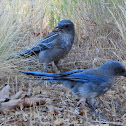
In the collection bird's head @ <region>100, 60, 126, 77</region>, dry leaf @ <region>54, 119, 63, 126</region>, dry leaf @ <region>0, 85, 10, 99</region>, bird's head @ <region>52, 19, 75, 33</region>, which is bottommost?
dry leaf @ <region>54, 119, 63, 126</region>

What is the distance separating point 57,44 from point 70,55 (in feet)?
2.50

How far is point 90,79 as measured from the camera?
324cm

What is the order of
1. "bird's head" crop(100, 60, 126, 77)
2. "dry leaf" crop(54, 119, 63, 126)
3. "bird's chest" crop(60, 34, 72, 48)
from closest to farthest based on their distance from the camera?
"dry leaf" crop(54, 119, 63, 126) < "bird's head" crop(100, 60, 126, 77) < "bird's chest" crop(60, 34, 72, 48)

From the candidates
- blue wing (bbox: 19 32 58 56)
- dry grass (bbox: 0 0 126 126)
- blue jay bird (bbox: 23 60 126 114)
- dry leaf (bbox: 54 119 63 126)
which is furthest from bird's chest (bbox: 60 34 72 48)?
dry leaf (bbox: 54 119 63 126)

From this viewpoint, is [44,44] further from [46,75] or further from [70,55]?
[46,75]

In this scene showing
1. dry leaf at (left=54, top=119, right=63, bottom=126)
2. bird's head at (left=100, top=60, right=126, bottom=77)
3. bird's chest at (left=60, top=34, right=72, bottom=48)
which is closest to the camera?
dry leaf at (left=54, top=119, right=63, bottom=126)

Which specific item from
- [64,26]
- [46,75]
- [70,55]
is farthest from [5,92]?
[70,55]

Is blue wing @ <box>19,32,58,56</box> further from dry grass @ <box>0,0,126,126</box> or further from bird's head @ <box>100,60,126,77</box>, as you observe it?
bird's head @ <box>100,60,126,77</box>

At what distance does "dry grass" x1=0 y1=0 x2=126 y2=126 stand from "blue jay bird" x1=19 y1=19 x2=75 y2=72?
215mm

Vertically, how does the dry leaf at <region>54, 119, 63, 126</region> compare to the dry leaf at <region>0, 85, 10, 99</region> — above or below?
below

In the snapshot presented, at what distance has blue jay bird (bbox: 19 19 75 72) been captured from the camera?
4461 millimetres

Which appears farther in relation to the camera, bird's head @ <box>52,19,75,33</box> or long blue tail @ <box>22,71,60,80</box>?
bird's head @ <box>52,19,75,33</box>

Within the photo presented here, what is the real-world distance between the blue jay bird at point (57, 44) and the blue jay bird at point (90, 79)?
115cm

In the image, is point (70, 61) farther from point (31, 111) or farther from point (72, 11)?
point (31, 111)
